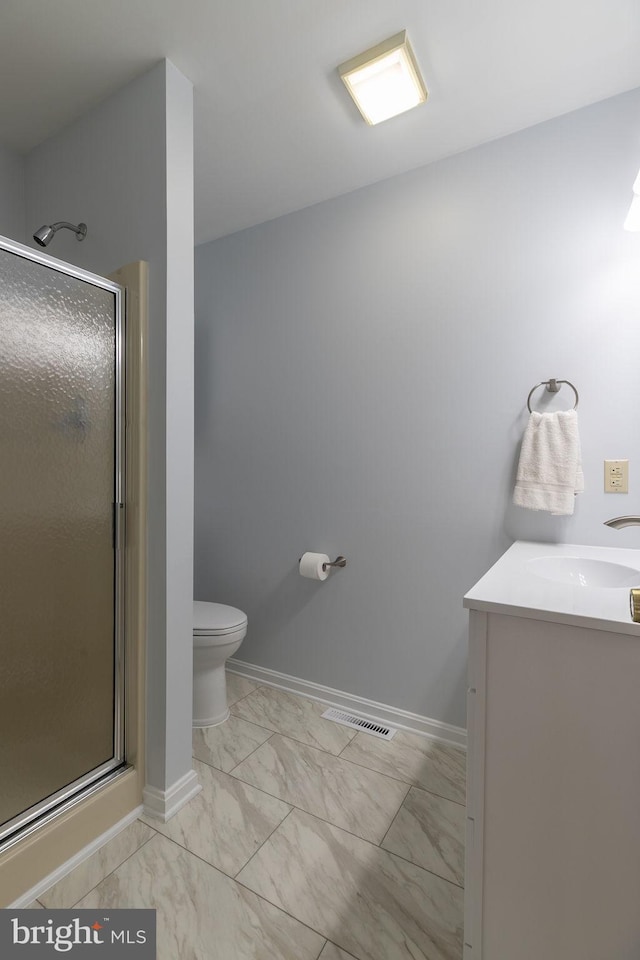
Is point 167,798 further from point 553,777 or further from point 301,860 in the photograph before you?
point 553,777

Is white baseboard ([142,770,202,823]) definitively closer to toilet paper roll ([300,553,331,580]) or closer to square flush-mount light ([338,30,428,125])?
toilet paper roll ([300,553,331,580])

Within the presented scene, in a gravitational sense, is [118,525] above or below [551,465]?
below

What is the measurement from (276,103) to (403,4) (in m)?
0.54

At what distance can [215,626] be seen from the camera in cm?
201

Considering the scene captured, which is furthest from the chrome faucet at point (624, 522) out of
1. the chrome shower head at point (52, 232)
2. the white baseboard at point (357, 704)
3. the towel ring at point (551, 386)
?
the chrome shower head at point (52, 232)

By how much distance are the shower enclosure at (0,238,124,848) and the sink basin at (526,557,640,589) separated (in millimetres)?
1329

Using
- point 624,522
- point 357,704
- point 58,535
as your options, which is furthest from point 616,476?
point 58,535

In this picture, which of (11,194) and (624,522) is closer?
(624,522)

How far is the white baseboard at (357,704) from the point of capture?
2.00m

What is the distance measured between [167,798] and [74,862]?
28 centimetres

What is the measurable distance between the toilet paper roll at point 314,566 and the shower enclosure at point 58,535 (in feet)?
2.87

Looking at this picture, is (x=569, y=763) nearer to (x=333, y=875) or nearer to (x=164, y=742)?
(x=333, y=875)

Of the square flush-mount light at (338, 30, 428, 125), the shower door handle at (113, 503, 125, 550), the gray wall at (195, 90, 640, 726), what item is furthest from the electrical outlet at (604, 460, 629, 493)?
the shower door handle at (113, 503, 125, 550)

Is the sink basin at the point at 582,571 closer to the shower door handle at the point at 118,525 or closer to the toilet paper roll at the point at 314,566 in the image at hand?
the toilet paper roll at the point at 314,566
